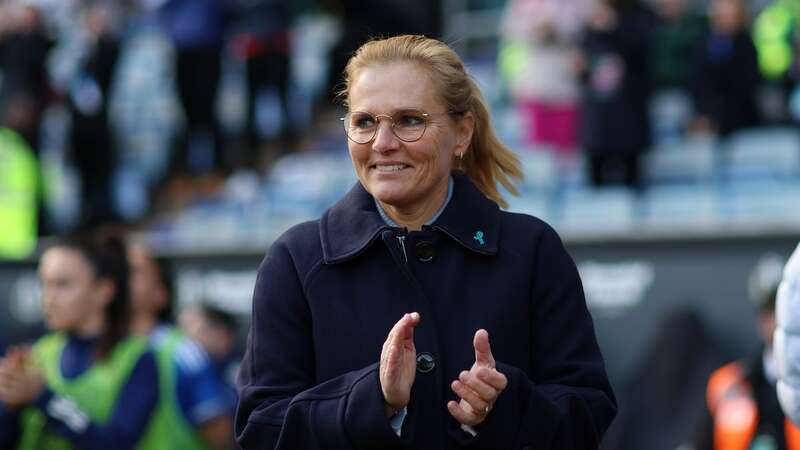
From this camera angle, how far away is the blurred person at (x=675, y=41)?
429 inches

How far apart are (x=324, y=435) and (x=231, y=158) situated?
10.3 m

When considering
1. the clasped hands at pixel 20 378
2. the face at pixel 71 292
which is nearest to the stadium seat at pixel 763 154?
the face at pixel 71 292

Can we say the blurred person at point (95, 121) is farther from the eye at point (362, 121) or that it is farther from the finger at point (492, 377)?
the finger at point (492, 377)

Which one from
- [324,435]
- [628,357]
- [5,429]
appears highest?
[324,435]

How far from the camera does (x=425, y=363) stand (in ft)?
11.2

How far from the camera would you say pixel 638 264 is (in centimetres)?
939

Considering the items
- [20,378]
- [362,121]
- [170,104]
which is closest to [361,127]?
[362,121]

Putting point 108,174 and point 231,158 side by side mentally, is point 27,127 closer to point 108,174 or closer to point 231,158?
point 108,174

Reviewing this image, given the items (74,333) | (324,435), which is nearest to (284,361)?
(324,435)

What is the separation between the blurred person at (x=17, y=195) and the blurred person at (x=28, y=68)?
1.48 feet

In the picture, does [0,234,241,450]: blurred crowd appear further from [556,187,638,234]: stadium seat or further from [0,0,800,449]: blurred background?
[556,187,638,234]: stadium seat

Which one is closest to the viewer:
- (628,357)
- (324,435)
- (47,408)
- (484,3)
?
(324,435)

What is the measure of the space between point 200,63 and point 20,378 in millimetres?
8184

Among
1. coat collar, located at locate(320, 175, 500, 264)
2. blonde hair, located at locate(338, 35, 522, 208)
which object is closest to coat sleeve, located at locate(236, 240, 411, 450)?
coat collar, located at locate(320, 175, 500, 264)
